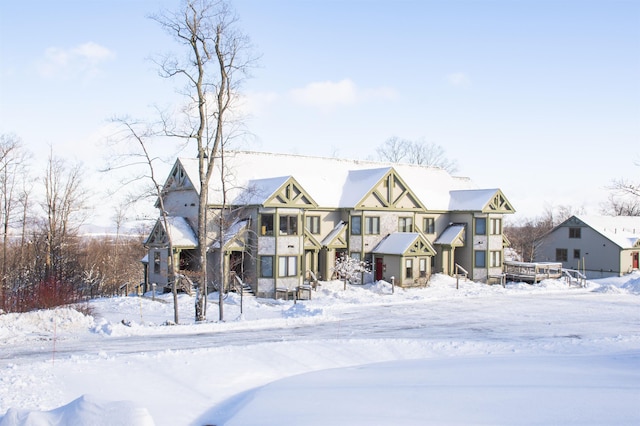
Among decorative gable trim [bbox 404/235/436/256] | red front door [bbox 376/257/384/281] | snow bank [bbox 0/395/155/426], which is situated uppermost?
decorative gable trim [bbox 404/235/436/256]

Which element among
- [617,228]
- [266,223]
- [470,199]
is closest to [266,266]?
[266,223]

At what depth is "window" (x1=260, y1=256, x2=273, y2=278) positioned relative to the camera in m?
37.5

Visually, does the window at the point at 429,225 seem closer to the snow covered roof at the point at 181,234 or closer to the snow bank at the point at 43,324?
the snow covered roof at the point at 181,234

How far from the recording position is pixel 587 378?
14625 mm

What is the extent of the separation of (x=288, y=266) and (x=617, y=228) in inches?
1507

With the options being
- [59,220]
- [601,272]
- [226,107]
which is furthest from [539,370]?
[601,272]

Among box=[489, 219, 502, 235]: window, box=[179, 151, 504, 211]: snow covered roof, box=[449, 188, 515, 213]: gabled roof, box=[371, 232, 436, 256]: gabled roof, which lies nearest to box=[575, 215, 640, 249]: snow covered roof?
box=[449, 188, 515, 213]: gabled roof

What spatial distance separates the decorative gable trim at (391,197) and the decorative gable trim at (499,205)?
567cm

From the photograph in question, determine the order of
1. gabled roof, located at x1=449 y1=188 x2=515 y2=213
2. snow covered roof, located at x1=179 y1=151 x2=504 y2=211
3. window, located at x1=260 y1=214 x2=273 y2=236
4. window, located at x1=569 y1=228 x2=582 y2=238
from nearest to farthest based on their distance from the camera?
window, located at x1=260 y1=214 x2=273 y2=236, snow covered roof, located at x1=179 y1=151 x2=504 y2=211, gabled roof, located at x1=449 y1=188 x2=515 y2=213, window, located at x1=569 y1=228 x2=582 y2=238

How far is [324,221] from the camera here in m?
42.8

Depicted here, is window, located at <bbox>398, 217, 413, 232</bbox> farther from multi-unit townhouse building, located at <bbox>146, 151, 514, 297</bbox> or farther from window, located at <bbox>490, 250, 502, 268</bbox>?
window, located at <bbox>490, 250, 502, 268</bbox>

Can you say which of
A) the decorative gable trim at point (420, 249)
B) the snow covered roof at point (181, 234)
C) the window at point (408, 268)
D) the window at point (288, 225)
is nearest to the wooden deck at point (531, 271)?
the decorative gable trim at point (420, 249)

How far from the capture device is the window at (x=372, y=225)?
143 ft

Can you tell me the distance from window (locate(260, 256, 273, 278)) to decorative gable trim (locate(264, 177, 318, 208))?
3554 mm
